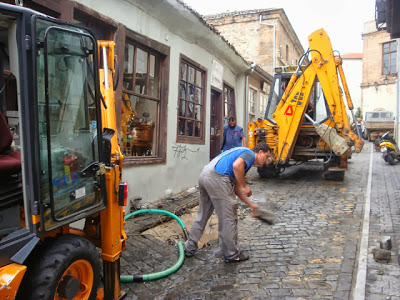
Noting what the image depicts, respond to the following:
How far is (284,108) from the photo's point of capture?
8344 millimetres

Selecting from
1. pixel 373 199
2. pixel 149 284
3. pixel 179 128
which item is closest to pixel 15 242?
pixel 149 284

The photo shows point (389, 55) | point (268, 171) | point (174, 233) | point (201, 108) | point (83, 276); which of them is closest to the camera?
point (83, 276)

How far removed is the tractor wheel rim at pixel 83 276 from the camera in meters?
2.42

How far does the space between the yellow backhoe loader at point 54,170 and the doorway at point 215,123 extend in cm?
726

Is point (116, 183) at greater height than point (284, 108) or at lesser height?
lesser

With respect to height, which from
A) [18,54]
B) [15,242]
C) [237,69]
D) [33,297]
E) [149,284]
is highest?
[237,69]

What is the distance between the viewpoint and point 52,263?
2.16 meters

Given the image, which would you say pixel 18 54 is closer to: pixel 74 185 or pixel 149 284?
pixel 74 185

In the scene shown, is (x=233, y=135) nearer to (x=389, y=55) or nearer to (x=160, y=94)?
(x=160, y=94)

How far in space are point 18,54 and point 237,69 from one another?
9.67 metres

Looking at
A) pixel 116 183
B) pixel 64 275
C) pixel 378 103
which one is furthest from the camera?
pixel 378 103

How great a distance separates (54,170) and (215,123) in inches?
321

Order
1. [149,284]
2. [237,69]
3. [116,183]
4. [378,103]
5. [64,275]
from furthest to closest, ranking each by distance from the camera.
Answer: [378,103] < [237,69] < [149,284] < [116,183] < [64,275]

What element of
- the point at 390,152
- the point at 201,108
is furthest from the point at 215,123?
the point at 390,152
